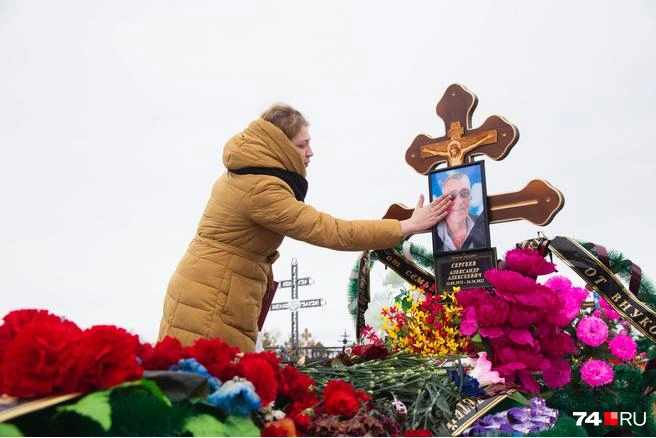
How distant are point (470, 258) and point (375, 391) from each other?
6.26 feet

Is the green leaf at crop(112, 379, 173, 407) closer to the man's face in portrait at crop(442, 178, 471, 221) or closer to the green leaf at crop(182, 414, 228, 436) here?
the green leaf at crop(182, 414, 228, 436)

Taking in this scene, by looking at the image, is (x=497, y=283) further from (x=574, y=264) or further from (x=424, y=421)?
(x=574, y=264)

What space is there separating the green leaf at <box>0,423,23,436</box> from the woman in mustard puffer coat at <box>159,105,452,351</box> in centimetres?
149

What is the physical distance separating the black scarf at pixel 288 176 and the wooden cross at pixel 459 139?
1620 millimetres

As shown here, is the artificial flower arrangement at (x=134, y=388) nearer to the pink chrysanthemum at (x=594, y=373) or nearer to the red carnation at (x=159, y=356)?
the red carnation at (x=159, y=356)

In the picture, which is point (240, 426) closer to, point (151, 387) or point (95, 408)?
point (151, 387)

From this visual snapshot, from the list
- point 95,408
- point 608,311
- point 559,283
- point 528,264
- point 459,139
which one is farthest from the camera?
point 608,311

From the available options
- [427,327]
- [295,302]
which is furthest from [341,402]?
[295,302]

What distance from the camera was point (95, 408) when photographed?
4.10 ft

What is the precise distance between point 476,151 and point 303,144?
5.33 ft

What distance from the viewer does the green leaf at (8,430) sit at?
1259mm

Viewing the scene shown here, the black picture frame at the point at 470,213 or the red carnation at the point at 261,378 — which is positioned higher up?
the black picture frame at the point at 470,213
